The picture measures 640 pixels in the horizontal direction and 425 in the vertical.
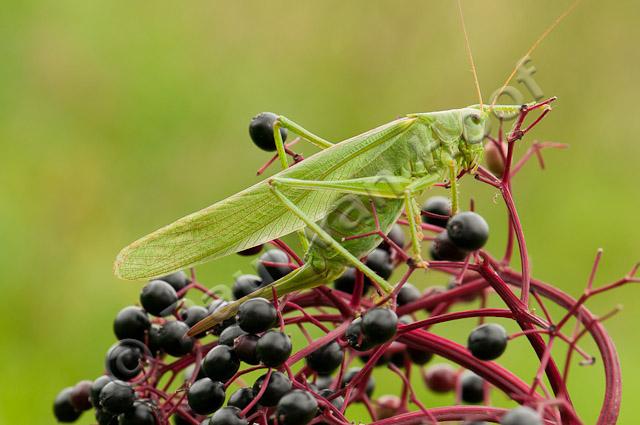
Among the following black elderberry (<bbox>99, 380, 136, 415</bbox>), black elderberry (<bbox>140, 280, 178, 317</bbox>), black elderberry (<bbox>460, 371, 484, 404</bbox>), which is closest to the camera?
black elderberry (<bbox>99, 380, 136, 415</bbox>)

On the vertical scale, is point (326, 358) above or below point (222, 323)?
below

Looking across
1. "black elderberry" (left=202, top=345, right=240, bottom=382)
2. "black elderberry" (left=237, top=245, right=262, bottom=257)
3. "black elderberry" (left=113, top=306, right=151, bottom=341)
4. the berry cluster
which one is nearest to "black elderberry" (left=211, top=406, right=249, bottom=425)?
the berry cluster

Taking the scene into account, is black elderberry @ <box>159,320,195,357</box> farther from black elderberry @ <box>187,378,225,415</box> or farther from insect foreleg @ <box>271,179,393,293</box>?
insect foreleg @ <box>271,179,393,293</box>


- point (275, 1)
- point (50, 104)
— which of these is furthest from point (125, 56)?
point (275, 1)

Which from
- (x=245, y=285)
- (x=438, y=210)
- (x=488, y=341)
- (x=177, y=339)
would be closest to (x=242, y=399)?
(x=177, y=339)

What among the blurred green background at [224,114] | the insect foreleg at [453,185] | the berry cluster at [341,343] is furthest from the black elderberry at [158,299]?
the blurred green background at [224,114]

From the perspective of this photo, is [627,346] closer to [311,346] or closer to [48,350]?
[48,350]

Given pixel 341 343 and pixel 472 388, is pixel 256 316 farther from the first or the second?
pixel 472 388
